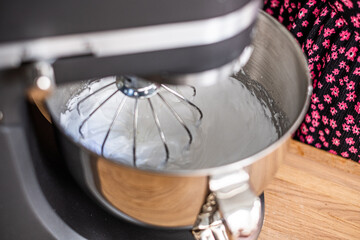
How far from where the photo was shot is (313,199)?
2.68 ft

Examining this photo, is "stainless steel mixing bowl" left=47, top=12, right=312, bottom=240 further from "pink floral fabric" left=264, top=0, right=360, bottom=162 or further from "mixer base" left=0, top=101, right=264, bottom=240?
"pink floral fabric" left=264, top=0, right=360, bottom=162

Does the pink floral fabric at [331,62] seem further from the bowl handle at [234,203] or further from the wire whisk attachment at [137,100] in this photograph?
the bowl handle at [234,203]

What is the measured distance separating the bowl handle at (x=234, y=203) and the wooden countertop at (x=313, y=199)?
0.74ft

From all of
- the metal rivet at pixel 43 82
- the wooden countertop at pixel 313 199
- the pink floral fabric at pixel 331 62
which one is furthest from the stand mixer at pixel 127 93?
the pink floral fabric at pixel 331 62

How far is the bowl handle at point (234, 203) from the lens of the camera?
0.53 metres

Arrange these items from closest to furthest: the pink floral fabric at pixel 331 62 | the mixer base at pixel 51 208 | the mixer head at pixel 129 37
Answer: the mixer head at pixel 129 37
the mixer base at pixel 51 208
the pink floral fabric at pixel 331 62

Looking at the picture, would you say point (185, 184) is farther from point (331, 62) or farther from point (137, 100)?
point (331, 62)

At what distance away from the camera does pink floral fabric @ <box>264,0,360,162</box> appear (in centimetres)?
99

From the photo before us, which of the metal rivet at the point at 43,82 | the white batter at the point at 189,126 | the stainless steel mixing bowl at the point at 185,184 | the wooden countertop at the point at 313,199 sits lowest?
the wooden countertop at the point at 313,199

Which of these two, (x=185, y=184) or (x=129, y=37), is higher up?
(x=129, y=37)

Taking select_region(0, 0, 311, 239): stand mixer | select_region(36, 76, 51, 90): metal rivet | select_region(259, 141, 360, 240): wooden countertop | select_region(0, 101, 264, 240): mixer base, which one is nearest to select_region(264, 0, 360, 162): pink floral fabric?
select_region(259, 141, 360, 240): wooden countertop

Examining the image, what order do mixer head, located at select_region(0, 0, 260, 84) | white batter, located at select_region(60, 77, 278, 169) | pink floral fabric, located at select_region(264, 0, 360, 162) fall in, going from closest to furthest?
mixer head, located at select_region(0, 0, 260, 84) → white batter, located at select_region(60, 77, 278, 169) → pink floral fabric, located at select_region(264, 0, 360, 162)

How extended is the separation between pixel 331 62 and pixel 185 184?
1.98 ft

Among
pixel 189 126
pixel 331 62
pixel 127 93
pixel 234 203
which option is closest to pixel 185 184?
pixel 234 203
